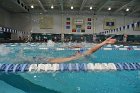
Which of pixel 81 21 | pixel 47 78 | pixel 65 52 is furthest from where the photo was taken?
pixel 81 21

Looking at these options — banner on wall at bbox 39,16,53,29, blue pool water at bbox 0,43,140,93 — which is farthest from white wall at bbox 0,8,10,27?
blue pool water at bbox 0,43,140,93

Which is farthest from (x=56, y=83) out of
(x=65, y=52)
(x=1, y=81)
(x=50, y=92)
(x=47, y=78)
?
(x=65, y=52)

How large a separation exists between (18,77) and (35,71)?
10.2 inches

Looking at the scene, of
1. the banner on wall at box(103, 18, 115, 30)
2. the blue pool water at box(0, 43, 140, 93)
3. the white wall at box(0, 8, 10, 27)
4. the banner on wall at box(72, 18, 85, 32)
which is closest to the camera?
the blue pool water at box(0, 43, 140, 93)

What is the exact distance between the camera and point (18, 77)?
3.01 metres

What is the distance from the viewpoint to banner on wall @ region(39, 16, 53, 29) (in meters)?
25.6

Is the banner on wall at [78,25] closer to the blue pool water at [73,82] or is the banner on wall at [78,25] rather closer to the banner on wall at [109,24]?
the banner on wall at [109,24]

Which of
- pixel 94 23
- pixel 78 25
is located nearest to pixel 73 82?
pixel 78 25

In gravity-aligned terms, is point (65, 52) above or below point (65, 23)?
below

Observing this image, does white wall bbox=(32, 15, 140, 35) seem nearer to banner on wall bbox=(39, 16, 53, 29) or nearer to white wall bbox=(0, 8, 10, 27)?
banner on wall bbox=(39, 16, 53, 29)

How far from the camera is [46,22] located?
1009 inches

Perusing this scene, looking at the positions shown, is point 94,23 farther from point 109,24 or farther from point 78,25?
point 78,25

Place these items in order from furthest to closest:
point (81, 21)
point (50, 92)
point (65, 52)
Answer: point (81, 21) → point (65, 52) → point (50, 92)

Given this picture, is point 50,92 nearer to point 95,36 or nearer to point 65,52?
point 65,52
